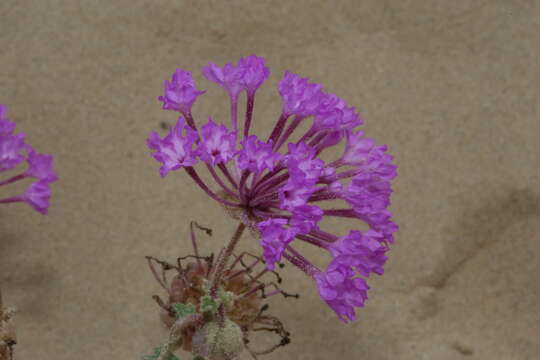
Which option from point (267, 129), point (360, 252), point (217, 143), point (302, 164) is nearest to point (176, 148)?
point (217, 143)

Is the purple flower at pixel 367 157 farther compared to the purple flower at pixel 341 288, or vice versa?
the purple flower at pixel 367 157

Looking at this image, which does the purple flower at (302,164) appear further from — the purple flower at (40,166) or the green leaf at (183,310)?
the purple flower at (40,166)

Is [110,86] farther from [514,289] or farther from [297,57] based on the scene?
[514,289]

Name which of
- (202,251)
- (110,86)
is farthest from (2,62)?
(202,251)

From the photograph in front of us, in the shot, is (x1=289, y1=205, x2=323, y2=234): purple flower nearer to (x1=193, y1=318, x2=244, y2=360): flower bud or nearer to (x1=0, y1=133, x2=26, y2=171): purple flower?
(x1=193, y1=318, x2=244, y2=360): flower bud

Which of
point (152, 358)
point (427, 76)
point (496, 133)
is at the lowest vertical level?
point (152, 358)

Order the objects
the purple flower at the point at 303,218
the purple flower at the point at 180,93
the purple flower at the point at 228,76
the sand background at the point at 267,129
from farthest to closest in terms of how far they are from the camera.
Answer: the sand background at the point at 267,129 < the purple flower at the point at 228,76 < the purple flower at the point at 180,93 < the purple flower at the point at 303,218

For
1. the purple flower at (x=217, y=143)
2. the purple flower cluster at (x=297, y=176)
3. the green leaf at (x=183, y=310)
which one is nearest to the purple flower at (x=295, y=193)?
the purple flower cluster at (x=297, y=176)
